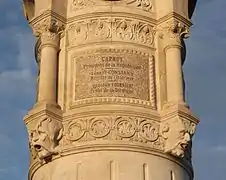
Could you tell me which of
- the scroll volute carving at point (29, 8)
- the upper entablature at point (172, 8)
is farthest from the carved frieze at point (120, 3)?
the scroll volute carving at point (29, 8)

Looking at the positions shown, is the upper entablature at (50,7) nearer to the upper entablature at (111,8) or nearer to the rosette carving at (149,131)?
the upper entablature at (111,8)

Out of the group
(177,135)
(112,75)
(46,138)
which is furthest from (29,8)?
(177,135)

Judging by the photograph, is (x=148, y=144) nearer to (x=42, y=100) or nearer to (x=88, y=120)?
(x=88, y=120)

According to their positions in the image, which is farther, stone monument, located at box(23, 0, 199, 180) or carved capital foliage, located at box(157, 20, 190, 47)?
carved capital foliage, located at box(157, 20, 190, 47)

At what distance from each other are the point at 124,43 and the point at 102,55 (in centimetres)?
67

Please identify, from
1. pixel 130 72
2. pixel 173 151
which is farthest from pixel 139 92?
pixel 173 151

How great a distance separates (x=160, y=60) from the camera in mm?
19312

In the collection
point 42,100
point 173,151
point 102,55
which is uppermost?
point 102,55

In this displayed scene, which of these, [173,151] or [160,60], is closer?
[173,151]

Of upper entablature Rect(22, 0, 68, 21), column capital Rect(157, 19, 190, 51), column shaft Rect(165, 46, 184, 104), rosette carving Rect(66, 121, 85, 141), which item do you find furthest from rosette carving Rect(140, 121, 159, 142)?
upper entablature Rect(22, 0, 68, 21)

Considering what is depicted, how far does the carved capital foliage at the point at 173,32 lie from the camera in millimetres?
19281

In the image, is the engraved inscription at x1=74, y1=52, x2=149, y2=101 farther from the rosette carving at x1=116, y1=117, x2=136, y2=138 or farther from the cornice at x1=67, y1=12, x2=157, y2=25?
the cornice at x1=67, y1=12, x2=157, y2=25

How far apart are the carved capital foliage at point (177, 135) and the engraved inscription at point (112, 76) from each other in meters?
0.93

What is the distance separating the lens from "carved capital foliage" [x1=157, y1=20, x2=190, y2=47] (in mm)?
19281
